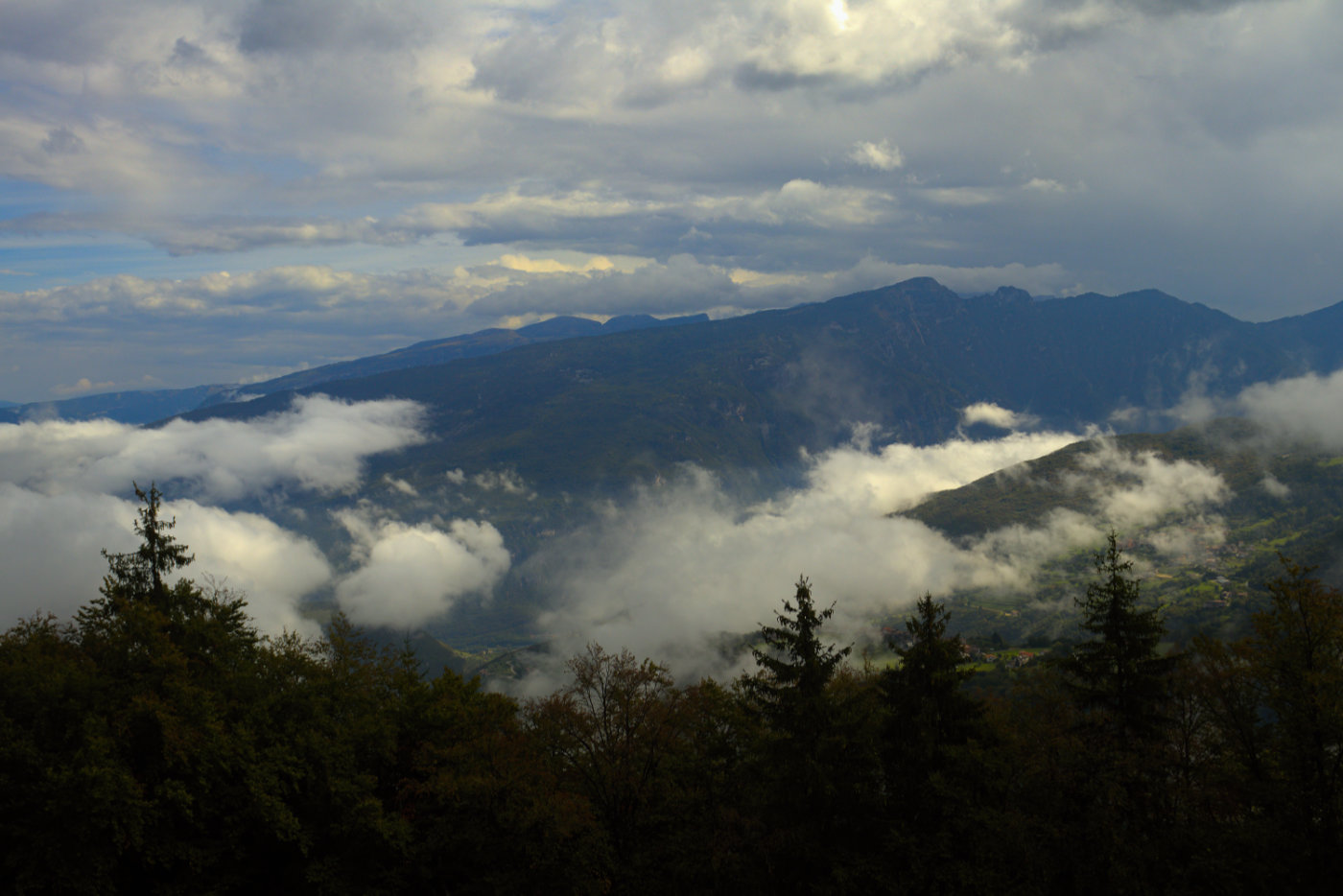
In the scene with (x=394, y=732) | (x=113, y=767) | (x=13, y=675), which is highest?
(x=13, y=675)

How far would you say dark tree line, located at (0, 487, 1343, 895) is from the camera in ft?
128

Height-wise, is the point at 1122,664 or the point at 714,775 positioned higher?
the point at 1122,664

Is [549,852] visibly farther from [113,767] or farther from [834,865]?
[113,767]

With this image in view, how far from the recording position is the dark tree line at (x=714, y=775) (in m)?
38.9

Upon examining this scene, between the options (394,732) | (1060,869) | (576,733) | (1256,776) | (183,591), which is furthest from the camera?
(183,591)

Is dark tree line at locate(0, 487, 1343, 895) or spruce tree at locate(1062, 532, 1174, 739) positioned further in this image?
spruce tree at locate(1062, 532, 1174, 739)

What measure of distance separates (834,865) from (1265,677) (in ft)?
76.3

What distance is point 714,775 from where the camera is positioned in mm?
49062

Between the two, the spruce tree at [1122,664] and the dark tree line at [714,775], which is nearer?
the dark tree line at [714,775]

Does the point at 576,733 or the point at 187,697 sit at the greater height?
the point at 187,697

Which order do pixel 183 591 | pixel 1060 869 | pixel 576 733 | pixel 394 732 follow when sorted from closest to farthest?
pixel 1060 869 < pixel 576 733 < pixel 394 732 < pixel 183 591

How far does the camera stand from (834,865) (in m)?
41.1

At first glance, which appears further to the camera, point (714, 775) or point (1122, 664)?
point (714, 775)

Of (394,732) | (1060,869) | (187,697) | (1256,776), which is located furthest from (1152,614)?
(187,697)
